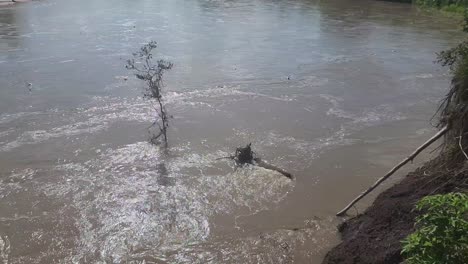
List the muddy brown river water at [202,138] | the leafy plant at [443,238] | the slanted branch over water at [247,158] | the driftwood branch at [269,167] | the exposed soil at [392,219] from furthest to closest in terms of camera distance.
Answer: the slanted branch over water at [247,158]
the driftwood branch at [269,167]
the muddy brown river water at [202,138]
the exposed soil at [392,219]
the leafy plant at [443,238]

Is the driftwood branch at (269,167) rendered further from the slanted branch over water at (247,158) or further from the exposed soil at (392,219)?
the exposed soil at (392,219)

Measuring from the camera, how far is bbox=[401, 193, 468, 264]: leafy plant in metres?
3.12

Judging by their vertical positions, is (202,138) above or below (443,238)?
below

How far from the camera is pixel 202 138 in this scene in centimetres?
1023

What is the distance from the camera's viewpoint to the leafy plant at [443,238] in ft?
10.2

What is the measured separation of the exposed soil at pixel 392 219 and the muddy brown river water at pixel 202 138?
2.08ft

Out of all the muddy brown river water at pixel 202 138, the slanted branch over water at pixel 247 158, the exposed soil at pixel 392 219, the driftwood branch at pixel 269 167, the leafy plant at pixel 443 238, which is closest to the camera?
the leafy plant at pixel 443 238

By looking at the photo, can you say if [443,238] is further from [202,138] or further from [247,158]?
[202,138]

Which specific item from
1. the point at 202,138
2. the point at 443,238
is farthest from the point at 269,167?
the point at 443,238

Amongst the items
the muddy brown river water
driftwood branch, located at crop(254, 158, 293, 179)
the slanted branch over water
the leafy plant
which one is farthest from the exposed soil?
the slanted branch over water

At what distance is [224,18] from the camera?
Result: 27688mm

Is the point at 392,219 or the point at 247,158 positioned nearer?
the point at 392,219

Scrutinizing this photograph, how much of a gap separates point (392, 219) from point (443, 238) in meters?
2.62

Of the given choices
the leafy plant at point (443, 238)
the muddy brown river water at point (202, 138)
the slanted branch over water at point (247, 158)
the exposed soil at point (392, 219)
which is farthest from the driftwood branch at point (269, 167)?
the leafy plant at point (443, 238)
